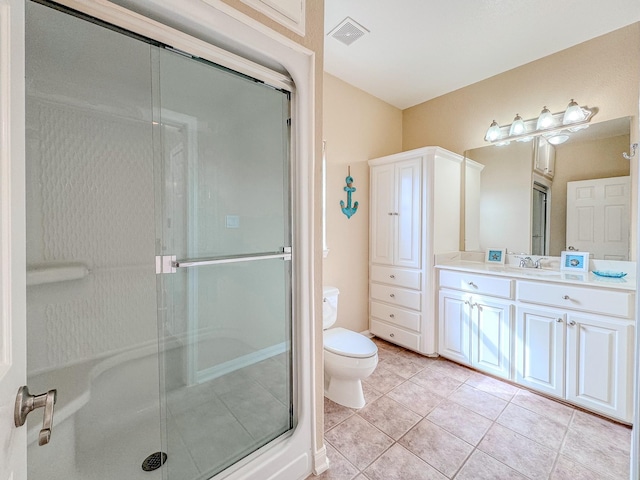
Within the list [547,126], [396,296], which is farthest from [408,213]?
[547,126]

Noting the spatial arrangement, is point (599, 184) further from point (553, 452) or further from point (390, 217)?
point (553, 452)

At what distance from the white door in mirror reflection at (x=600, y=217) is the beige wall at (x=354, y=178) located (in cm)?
173

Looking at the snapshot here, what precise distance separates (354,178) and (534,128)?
1.61 m

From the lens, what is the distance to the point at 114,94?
1205mm

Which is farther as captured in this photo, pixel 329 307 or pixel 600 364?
pixel 329 307

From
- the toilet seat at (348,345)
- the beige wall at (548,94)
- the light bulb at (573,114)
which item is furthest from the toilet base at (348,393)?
the light bulb at (573,114)

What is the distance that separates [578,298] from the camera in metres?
1.80

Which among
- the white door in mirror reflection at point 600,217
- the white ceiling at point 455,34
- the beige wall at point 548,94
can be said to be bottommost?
the white door in mirror reflection at point 600,217

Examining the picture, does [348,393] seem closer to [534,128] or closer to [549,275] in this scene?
[549,275]

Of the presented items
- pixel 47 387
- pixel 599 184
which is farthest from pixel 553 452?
pixel 47 387

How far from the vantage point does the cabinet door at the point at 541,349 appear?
187cm

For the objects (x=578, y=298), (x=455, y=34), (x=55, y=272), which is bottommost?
(x=578, y=298)

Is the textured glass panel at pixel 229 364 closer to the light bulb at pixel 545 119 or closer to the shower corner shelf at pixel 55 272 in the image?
the shower corner shelf at pixel 55 272

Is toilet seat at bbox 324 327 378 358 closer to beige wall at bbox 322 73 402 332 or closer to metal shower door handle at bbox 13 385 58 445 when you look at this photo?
beige wall at bbox 322 73 402 332
